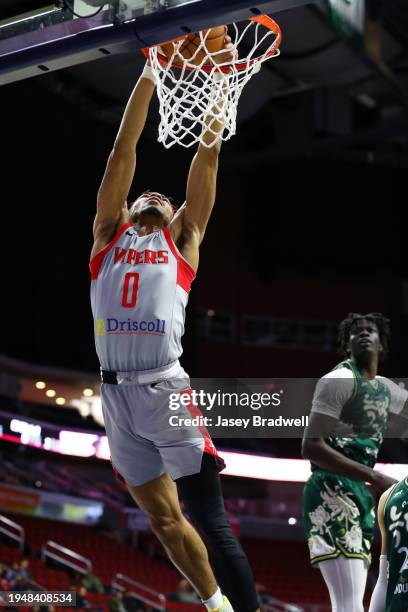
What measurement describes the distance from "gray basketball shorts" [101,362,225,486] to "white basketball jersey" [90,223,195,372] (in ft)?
0.28

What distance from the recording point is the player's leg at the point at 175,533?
168 inches

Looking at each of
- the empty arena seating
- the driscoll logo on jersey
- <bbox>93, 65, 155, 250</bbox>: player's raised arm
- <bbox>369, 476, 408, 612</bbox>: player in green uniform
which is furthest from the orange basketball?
the empty arena seating

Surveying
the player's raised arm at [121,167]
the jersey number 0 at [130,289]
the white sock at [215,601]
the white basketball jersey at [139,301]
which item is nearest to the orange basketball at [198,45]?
the player's raised arm at [121,167]

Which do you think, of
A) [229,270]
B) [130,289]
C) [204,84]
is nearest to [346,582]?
[130,289]

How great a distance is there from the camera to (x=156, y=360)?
4531mm

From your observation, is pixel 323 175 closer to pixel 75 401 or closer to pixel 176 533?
pixel 75 401

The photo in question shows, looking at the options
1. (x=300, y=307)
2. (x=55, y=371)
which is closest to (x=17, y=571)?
(x=55, y=371)

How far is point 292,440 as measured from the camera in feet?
17.5

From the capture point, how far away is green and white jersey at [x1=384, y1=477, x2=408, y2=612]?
10.9ft

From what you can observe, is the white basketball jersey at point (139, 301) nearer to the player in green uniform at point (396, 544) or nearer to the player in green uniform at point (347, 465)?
the player in green uniform at point (347, 465)

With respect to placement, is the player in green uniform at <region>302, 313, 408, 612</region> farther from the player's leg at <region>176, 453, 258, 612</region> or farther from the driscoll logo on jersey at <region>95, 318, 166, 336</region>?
the driscoll logo on jersey at <region>95, 318, 166, 336</region>

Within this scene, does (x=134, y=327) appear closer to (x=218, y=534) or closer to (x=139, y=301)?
(x=139, y=301)

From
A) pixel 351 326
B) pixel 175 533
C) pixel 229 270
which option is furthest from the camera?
pixel 229 270

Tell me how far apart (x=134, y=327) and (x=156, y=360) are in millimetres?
198
